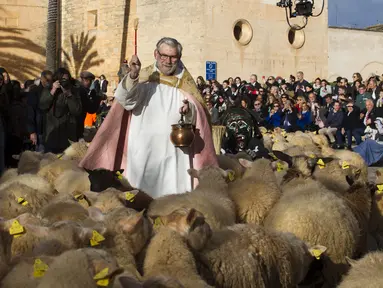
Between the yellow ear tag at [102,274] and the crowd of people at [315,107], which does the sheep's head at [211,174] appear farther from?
the crowd of people at [315,107]

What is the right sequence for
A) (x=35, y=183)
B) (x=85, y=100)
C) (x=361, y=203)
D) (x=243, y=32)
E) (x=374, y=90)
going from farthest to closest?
1. (x=243, y=32)
2. (x=374, y=90)
3. (x=85, y=100)
4. (x=361, y=203)
5. (x=35, y=183)

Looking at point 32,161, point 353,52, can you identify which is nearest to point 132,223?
point 32,161

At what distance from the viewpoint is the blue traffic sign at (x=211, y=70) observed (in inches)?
1049

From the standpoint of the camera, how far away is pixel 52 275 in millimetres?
3477

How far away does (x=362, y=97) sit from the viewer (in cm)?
1828

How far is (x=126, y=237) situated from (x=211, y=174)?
2.50 m

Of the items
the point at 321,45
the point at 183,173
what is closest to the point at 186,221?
the point at 183,173

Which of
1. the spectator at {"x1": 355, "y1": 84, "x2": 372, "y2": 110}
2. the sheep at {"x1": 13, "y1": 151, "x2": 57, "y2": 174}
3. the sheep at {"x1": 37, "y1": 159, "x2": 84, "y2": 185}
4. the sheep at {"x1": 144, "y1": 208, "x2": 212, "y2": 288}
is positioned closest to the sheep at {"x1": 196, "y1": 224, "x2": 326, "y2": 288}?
the sheep at {"x1": 144, "y1": 208, "x2": 212, "y2": 288}

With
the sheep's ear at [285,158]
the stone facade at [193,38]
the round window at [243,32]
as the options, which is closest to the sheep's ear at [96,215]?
the sheep's ear at [285,158]

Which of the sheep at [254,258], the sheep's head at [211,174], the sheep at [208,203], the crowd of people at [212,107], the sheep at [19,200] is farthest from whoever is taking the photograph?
the crowd of people at [212,107]

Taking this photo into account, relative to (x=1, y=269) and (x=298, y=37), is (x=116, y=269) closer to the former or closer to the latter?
(x=1, y=269)

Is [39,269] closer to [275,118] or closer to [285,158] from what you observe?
[285,158]

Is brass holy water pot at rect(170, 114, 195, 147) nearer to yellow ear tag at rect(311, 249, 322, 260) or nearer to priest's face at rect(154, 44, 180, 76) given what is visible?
priest's face at rect(154, 44, 180, 76)

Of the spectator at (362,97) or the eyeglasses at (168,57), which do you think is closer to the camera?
the eyeglasses at (168,57)
